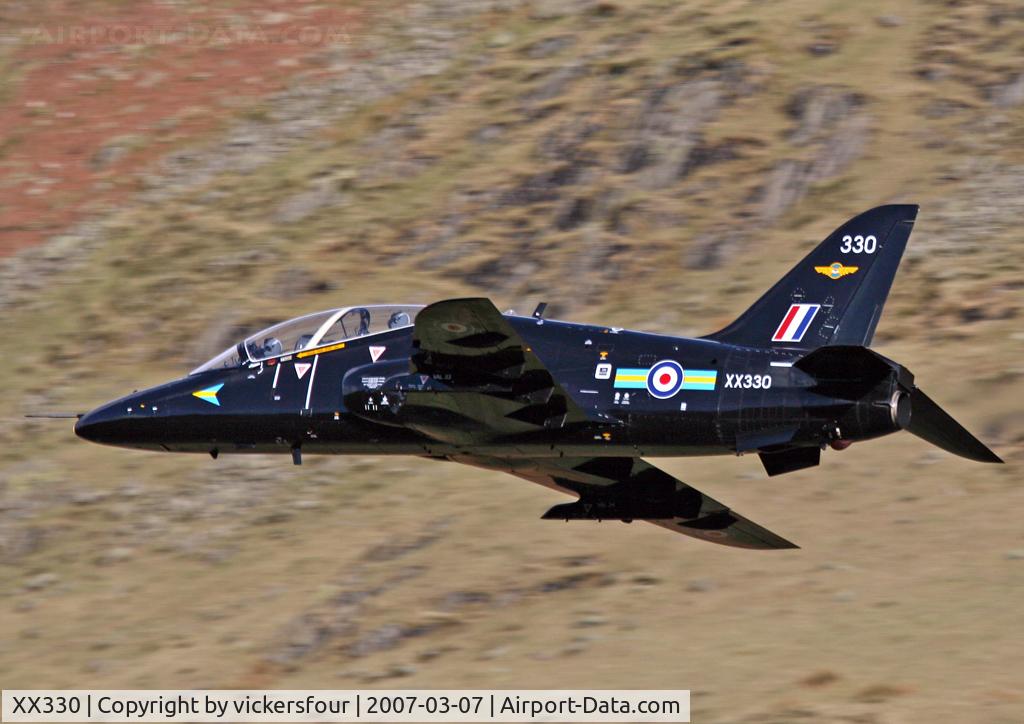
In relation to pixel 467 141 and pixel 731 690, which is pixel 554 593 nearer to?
pixel 731 690

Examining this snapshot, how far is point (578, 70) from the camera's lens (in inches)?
1689

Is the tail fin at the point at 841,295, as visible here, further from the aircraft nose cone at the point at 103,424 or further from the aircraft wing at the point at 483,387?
the aircraft nose cone at the point at 103,424

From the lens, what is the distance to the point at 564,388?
2055 centimetres

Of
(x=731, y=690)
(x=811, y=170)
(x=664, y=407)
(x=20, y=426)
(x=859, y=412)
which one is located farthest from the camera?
(x=811, y=170)

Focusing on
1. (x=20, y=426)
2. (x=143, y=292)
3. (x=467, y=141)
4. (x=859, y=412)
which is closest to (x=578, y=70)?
(x=467, y=141)

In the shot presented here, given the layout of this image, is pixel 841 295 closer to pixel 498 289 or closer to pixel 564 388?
pixel 564 388

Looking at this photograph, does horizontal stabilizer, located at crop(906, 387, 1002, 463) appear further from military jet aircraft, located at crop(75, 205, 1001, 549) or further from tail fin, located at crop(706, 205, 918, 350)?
tail fin, located at crop(706, 205, 918, 350)

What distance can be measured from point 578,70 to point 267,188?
9.09 metres

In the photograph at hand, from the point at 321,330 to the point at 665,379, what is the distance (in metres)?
5.04

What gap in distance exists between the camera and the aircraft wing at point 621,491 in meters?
23.2
